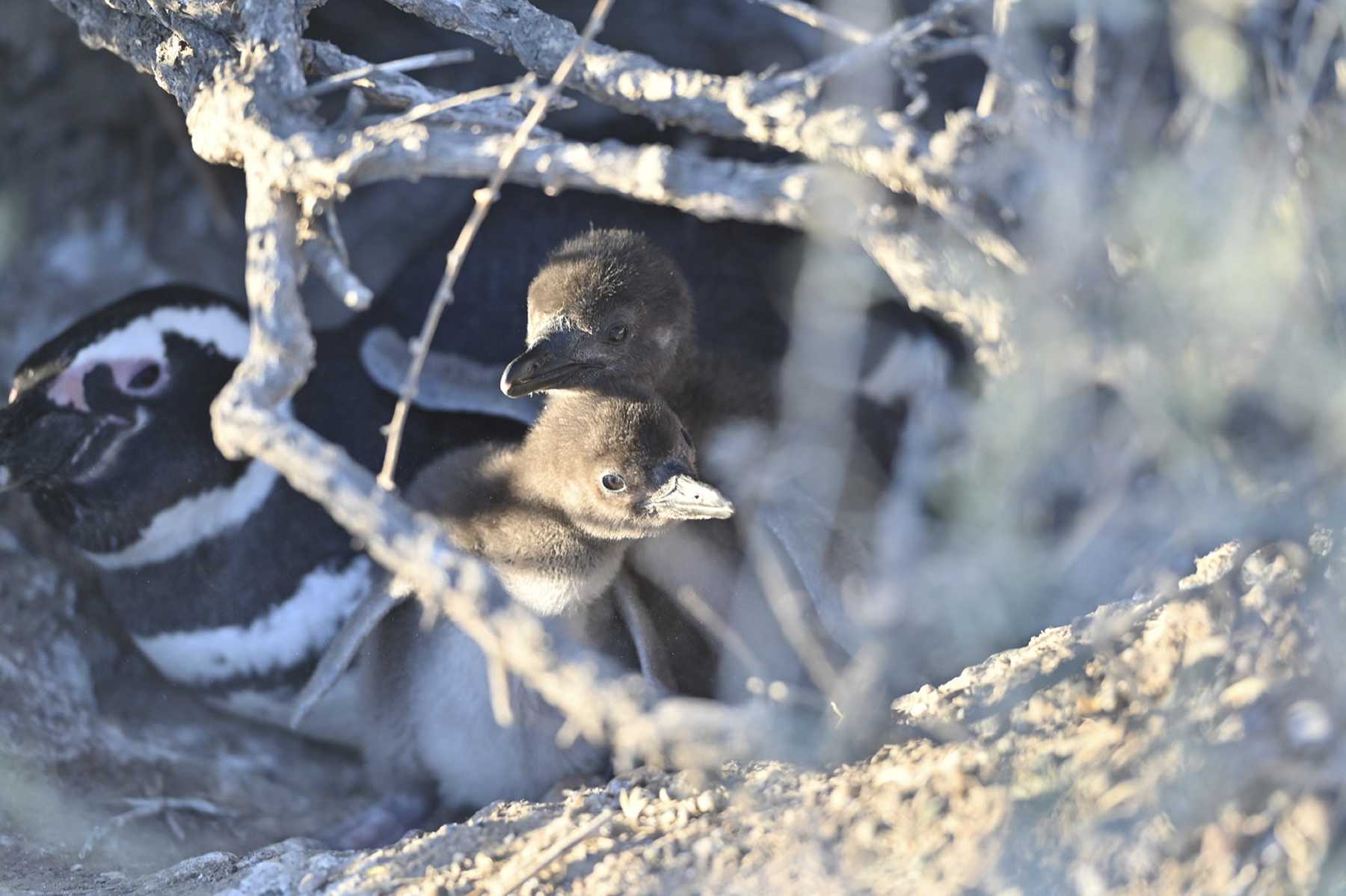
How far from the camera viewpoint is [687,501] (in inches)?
72.7

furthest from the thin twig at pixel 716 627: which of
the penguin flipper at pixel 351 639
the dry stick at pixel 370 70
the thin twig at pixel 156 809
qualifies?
the thin twig at pixel 156 809

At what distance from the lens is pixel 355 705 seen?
2.59m

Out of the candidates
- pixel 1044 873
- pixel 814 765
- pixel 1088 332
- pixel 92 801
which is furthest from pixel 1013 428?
pixel 92 801

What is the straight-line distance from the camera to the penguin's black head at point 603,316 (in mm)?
2033

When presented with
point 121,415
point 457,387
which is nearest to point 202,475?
point 121,415

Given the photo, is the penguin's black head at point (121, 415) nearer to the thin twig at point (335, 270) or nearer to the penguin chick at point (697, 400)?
the penguin chick at point (697, 400)

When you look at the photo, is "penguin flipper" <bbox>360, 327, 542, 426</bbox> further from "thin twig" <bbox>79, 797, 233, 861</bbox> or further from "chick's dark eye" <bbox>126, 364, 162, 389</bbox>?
"thin twig" <bbox>79, 797, 233, 861</bbox>

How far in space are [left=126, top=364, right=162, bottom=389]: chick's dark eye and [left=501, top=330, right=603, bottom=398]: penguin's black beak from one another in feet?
3.09

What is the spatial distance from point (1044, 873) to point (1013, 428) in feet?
4.02

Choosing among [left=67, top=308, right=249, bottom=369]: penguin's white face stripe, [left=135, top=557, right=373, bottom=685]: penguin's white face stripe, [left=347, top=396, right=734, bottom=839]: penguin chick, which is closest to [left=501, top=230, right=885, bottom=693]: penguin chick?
[left=347, top=396, right=734, bottom=839]: penguin chick

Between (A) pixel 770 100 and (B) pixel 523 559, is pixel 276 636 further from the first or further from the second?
(A) pixel 770 100

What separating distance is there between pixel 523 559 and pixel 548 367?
0.97 feet

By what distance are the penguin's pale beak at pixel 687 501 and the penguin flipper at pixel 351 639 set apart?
1.63 ft

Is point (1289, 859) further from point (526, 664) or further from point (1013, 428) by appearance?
point (1013, 428)
